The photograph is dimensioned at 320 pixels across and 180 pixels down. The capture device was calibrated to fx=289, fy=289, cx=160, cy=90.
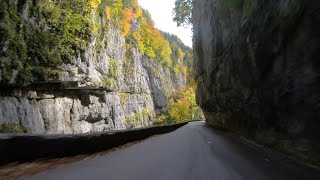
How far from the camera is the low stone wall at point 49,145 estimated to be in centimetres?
476

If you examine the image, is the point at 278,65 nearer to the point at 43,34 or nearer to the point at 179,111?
the point at 43,34

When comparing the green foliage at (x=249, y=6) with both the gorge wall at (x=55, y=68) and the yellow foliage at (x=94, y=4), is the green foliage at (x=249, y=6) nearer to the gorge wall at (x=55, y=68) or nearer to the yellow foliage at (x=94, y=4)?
the gorge wall at (x=55, y=68)

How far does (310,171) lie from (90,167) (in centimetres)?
401

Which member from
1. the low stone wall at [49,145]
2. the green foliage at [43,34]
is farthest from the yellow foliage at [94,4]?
the low stone wall at [49,145]

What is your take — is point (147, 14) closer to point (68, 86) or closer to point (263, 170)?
point (68, 86)

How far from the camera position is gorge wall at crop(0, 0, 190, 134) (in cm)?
1781

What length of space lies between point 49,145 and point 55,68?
18041 mm

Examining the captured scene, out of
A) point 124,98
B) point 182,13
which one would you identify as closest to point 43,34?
point 182,13

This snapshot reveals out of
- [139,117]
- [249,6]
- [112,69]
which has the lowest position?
[139,117]

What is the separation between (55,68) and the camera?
22.6m

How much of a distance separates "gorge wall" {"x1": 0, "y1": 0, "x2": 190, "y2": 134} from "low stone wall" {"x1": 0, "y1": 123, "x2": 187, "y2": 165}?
10668 mm

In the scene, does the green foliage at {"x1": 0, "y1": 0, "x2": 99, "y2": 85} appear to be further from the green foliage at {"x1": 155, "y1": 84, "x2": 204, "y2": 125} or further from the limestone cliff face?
the green foliage at {"x1": 155, "y1": 84, "x2": 204, "y2": 125}

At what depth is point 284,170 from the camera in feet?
17.5

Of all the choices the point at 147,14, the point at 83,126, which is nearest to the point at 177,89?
the point at 147,14
